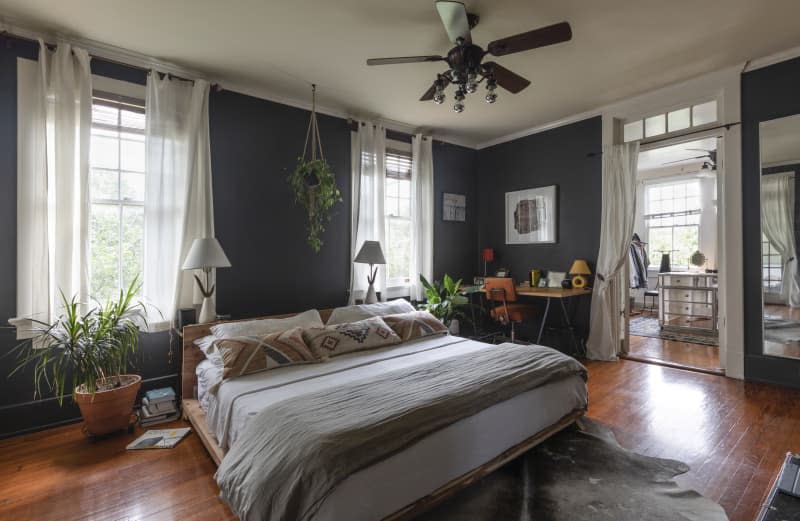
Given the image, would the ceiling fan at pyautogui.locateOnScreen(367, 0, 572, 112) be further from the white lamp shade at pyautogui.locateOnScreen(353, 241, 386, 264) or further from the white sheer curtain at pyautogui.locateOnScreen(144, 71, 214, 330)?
the white sheer curtain at pyautogui.locateOnScreen(144, 71, 214, 330)

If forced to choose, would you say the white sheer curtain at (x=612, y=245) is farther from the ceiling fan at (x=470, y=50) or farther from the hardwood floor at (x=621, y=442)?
the ceiling fan at (x=470, y=50)

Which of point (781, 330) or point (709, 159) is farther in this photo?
point (709, 159)

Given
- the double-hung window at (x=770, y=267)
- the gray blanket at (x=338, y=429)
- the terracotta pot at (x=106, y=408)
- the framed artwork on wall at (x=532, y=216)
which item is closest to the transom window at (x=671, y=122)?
the framed artwork on wall at (x=532, y=216)

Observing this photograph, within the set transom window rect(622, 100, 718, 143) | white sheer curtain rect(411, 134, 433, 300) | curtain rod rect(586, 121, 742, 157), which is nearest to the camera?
curtain rod rect(586, 121, 742, 157)

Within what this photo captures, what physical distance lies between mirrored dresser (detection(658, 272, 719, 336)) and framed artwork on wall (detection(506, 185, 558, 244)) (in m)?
2.48

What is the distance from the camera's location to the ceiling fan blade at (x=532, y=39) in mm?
2235

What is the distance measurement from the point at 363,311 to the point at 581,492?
224cm

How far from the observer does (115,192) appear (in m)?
3.18

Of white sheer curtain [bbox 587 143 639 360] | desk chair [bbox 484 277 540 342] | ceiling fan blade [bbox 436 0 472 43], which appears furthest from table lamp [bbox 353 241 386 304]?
white sheer curtain [bbox 587 143 639 360]

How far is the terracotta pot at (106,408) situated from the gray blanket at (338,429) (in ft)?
4.74

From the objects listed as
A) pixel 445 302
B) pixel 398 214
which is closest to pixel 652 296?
pixel 445 302

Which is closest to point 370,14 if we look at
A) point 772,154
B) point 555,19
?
point 555,19

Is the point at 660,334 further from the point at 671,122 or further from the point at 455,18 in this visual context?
the point at 455,18

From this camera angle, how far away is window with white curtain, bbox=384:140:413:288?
488 cm
